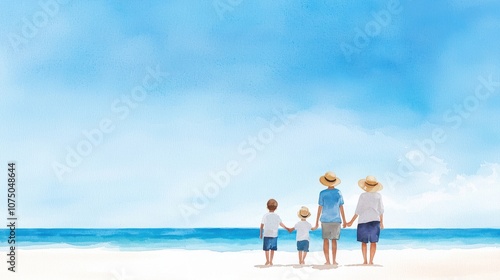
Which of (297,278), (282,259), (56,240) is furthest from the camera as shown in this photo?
(56,240)

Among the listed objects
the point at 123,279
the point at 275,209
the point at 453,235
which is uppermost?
the point at 453,235

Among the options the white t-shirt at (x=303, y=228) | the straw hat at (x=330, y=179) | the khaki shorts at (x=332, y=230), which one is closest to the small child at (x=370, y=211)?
the khaki shorts at (x=332, y=230)

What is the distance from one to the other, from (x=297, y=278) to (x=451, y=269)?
3.11 metres

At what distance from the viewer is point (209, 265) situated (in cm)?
1189

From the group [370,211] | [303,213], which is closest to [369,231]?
[370,211]

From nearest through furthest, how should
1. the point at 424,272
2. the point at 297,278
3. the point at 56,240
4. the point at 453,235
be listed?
the point at 297,278, the point at 424,272, the point at 56,240, the point at 453,235

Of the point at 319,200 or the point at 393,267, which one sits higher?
the point at 319,200

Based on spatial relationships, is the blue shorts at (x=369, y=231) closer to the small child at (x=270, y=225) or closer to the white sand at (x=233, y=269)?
the white sand at (x=233, y=269)

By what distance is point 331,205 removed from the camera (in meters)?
10.5

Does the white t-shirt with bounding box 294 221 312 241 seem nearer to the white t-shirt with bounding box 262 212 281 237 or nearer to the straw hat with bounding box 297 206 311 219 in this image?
the straw hat with bounding box 297 206 311 219

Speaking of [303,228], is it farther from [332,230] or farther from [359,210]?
[359,210]

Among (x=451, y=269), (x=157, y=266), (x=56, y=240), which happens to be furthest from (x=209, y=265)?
(x=56, y=240)

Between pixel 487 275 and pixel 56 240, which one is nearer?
pixel 487 275

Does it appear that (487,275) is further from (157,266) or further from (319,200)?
(157,266)
